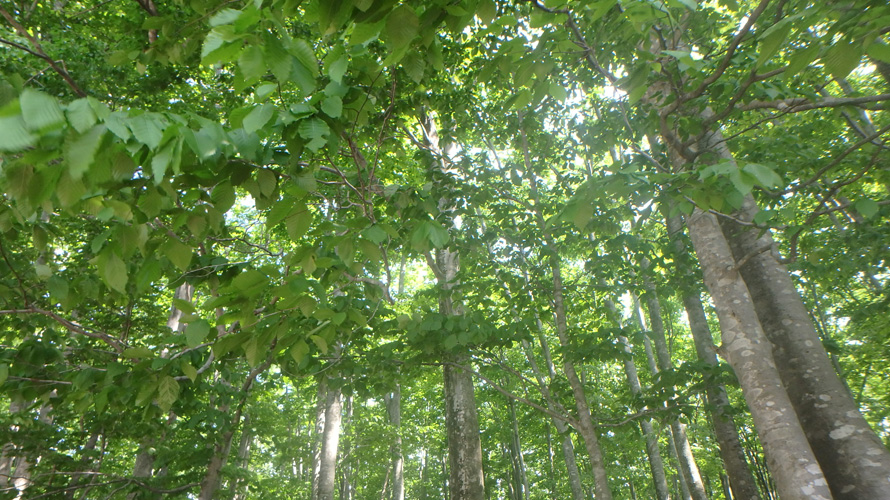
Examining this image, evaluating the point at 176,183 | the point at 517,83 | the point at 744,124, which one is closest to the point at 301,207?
the point at 176,183

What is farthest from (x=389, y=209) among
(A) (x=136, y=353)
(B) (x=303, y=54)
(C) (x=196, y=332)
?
(B) (x=303, y=54)

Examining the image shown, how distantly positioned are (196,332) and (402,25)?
1.29 m

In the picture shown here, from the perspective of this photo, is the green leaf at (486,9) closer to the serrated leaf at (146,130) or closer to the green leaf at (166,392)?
the serrated leaf at (146,130)

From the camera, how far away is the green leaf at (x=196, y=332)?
1.71 metres

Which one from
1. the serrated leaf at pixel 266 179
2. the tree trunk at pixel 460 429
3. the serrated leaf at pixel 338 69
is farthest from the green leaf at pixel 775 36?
the tree trunk at pixel 460 429

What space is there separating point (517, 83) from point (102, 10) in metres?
7.84

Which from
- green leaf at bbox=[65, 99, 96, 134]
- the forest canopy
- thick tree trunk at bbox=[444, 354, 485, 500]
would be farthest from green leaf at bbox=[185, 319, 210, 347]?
thick tree trunk at bbox=[444, 354, 485, 500]

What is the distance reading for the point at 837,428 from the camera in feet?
9.97

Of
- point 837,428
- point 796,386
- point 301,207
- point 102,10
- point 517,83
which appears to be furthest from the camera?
point 102,10

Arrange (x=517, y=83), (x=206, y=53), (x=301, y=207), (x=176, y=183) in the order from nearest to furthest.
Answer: (x=206, y=53) < (x=176, y=183) < (x=301, y=207) < (x=517, y=83)

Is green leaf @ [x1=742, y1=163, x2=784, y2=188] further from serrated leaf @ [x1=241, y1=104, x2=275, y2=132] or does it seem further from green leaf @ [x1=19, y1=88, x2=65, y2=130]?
green leaf @ [x1=19, y1=88, x2=65, y2=130]

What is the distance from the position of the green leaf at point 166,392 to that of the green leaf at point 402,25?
65.6 inches

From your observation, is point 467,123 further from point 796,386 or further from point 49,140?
point 49,140

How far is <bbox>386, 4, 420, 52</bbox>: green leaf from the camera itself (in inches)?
51.8
